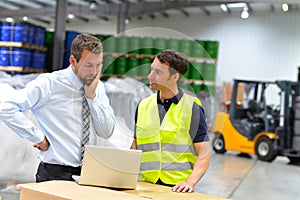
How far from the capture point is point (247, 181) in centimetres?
846

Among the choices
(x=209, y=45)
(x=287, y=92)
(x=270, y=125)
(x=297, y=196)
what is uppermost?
(x=209, y=45)

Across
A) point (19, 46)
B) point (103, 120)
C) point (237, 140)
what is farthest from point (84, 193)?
point (237, 140)

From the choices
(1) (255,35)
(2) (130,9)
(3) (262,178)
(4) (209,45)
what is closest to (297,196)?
(3) (262,178)

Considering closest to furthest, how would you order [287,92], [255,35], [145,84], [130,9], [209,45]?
[145,84] → [287,92] → [209,45] → [130,9] → [255,35]

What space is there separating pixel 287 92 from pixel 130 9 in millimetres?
6559

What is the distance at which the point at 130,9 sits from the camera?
51.7 ft

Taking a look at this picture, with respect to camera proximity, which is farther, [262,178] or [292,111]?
[292,111]

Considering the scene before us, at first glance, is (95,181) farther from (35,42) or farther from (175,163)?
(35,42)

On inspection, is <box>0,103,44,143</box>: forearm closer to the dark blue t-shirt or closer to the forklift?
the dark blue t-shirt

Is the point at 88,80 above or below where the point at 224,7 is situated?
below

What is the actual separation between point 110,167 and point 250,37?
17.3 metres

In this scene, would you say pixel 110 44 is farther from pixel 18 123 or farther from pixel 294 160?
pixel 294 160

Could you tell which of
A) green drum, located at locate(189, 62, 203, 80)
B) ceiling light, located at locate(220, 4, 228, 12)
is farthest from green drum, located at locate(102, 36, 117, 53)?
ceiling light, located at locate(220, 4, 228, 12)

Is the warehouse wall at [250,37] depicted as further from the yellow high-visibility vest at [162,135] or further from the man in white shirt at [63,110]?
the yellow high-visibility vest at [162,135]
